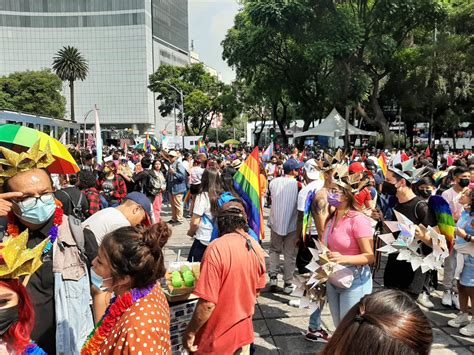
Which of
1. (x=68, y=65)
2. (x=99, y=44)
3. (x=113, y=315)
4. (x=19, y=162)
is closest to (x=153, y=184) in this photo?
(x=19, y=162)

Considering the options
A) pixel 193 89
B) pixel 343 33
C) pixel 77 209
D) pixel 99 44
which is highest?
pixel 99 44

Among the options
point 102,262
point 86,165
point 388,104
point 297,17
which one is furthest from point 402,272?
point 388,104

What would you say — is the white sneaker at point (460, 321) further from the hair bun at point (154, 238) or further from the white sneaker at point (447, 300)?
the hair bun at point (154, 238)

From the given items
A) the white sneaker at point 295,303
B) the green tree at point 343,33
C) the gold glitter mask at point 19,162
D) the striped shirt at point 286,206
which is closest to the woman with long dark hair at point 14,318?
the gold glitter mask at point 19,162

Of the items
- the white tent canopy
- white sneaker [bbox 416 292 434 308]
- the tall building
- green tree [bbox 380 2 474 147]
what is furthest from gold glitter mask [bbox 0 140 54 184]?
the tall building

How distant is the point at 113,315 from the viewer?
2135 mm

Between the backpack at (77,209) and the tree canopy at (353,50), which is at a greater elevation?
the tree canopy at (353,50)

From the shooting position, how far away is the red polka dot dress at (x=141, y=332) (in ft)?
6.31

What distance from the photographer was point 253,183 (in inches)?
200

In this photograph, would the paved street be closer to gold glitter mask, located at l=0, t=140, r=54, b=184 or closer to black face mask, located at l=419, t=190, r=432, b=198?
black face mask, located at l=419, t=190, r=432, b=198

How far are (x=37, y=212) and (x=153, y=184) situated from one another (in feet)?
20.5

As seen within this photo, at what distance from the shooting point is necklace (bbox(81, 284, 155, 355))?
2096 millimetres

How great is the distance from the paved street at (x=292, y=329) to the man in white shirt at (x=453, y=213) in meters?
0.16

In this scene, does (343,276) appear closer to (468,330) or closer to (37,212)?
(468,330)
